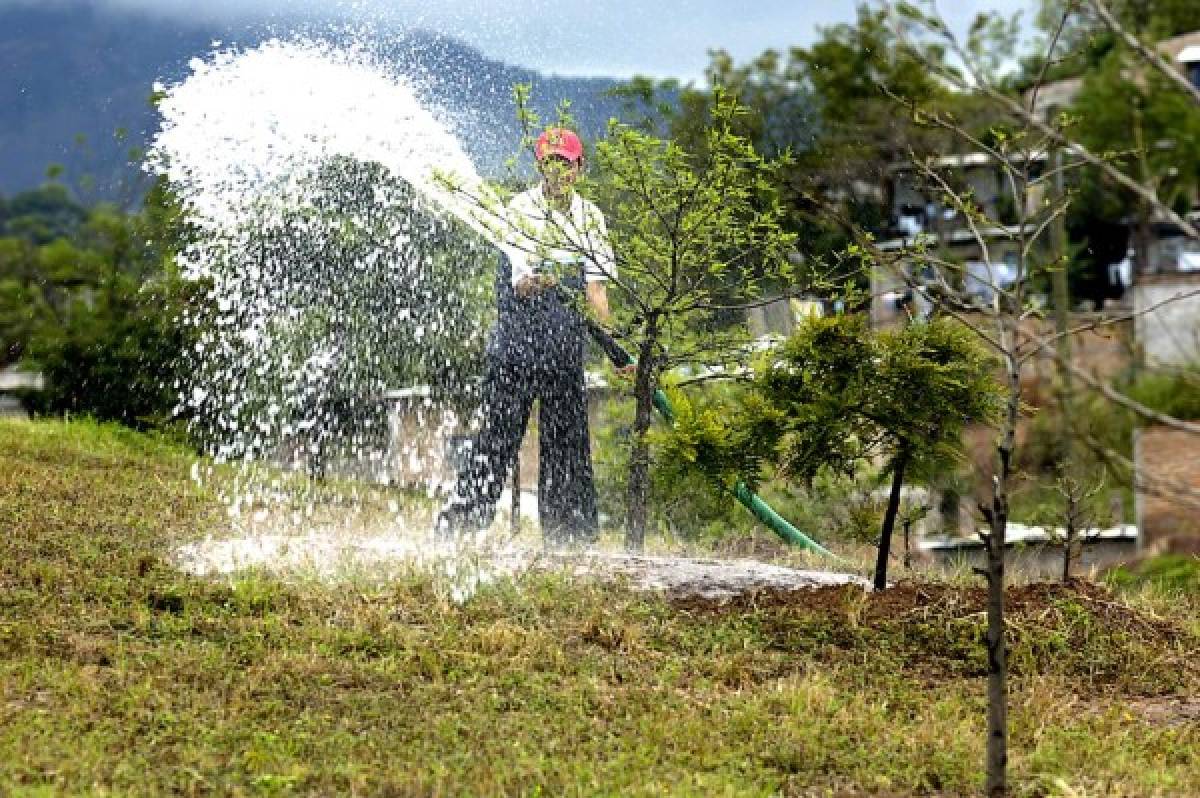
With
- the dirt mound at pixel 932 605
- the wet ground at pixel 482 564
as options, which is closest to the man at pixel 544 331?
the wet ground at pixel 482 564

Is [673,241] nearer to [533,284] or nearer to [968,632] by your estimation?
[533,284]

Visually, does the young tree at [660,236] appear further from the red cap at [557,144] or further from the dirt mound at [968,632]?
the dirt mound at [968,632]

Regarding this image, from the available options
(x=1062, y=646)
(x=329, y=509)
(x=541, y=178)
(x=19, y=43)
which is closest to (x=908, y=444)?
(x=1062, y=646)

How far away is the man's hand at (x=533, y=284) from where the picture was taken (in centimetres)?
840

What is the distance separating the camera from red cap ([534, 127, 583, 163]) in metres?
8.51

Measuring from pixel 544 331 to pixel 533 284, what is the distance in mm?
283

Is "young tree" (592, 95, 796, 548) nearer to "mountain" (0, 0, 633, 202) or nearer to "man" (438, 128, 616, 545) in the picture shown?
"man" (438, 128, 616, 545)

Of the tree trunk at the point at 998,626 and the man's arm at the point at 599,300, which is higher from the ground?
the man's arm at the point at 599,300

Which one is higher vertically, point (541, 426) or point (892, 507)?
point (541, 426)

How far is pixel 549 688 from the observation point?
19.5ft

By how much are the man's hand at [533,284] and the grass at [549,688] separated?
178 centimetres

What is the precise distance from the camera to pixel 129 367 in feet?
44.9

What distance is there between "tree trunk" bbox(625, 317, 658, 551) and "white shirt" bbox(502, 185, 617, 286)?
42 cm

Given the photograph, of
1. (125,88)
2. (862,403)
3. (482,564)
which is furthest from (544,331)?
(125,88)
